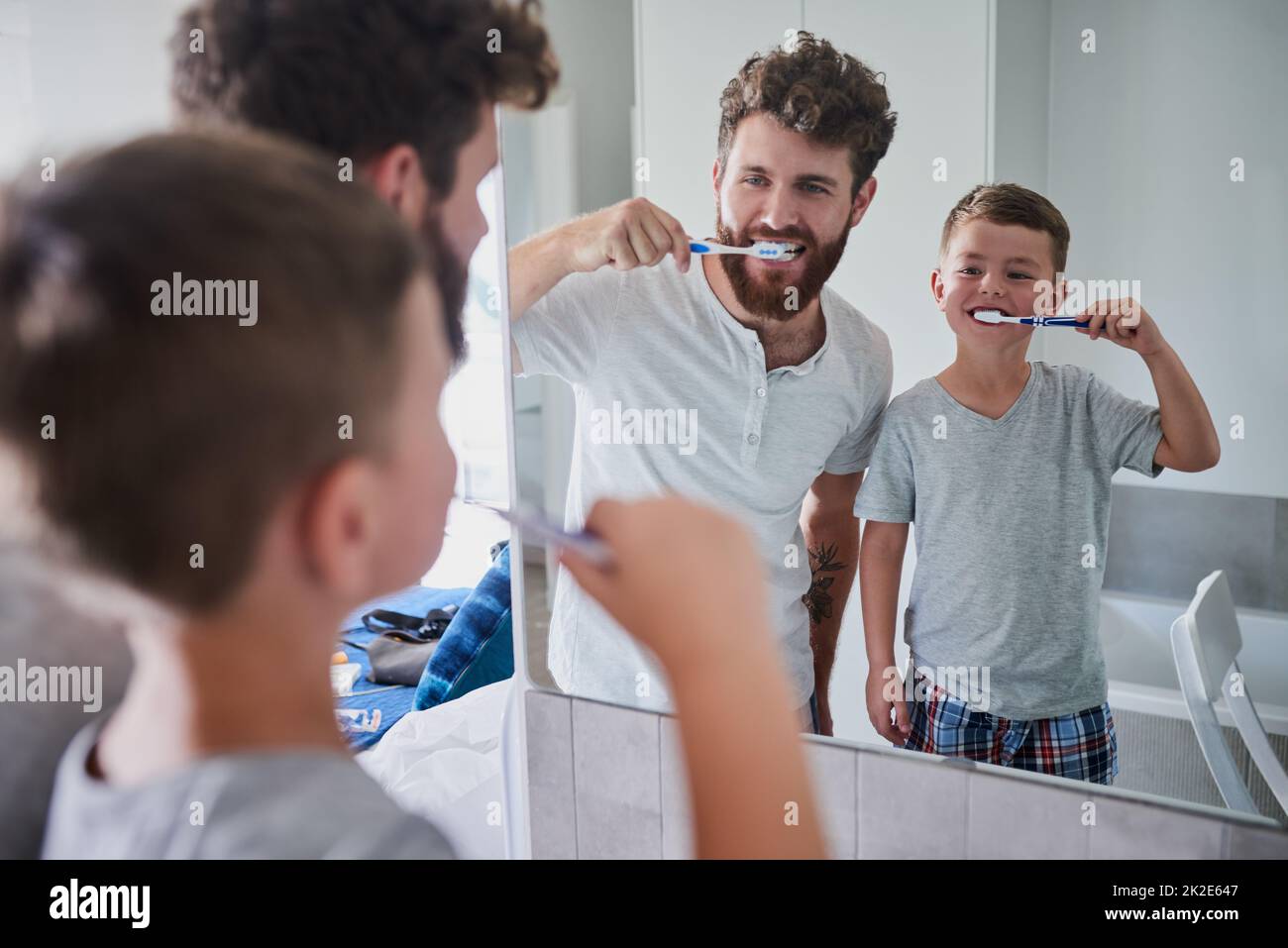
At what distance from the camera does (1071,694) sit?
0.84 m

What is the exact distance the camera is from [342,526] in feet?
1.92

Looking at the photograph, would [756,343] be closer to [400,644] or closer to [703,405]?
[703,405]

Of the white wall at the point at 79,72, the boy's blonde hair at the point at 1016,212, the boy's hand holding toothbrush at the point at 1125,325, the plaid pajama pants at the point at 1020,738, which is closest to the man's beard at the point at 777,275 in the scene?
the boy's blonde hair at the point at 1016,212

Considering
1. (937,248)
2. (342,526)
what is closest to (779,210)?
(937,248)

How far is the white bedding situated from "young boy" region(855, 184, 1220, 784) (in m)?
0.42

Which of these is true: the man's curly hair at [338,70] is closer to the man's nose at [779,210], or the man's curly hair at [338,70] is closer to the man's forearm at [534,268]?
the man's forearm at [534,268]

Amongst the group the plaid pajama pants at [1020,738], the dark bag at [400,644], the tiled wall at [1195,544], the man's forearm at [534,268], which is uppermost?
the man's forearm at [534,268]

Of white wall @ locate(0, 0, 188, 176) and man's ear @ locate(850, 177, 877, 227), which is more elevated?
white wall @ locate(0, 0, 188, 176)

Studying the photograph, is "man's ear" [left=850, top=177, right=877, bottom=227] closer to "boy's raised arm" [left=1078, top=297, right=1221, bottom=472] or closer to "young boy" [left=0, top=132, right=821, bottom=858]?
"boy's raised arm" [left=1078, top=297, right=1221, bottom=472]

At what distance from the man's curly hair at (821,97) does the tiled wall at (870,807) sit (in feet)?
1.74

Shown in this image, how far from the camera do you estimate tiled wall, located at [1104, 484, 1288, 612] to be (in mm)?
757

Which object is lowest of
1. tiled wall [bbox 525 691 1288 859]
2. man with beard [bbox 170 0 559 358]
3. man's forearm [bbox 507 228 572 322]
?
tiled wall [bbox 525 691 1288 859]

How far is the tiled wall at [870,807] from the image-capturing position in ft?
2.76

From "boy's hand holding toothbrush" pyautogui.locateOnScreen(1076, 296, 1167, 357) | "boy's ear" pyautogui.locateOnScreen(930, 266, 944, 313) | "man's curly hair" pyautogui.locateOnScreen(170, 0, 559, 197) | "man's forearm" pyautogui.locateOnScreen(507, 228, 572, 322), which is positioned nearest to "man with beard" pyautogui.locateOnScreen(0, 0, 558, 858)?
"man's curly hair" pyautogui.locateOnScreen(170, 0, 559, 197)
